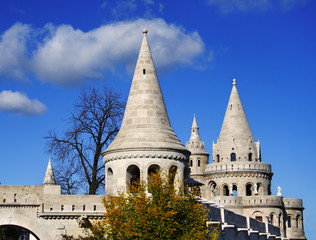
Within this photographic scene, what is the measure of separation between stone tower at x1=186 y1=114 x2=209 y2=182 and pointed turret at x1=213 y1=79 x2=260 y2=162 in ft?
6.58

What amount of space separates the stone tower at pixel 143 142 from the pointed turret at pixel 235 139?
2677 centimetres

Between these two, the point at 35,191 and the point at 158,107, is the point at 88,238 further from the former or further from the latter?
the point at 158,107

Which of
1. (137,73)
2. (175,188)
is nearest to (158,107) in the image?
(137,73)

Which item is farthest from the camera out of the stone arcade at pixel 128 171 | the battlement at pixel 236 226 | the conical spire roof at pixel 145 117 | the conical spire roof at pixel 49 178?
the battlement at pixel 236 226

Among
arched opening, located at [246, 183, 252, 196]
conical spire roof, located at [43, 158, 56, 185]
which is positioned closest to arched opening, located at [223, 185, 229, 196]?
arched opening, located at [246, 183, 252, 196]

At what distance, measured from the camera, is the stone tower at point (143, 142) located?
85.5ft

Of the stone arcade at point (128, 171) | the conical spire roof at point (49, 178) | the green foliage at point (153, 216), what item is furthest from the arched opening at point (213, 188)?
the green foliage at point (153, 216)

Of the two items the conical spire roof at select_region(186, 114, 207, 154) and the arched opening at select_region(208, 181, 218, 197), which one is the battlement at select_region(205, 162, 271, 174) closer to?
the arched opening at select_region(208, 181, 218, 197)

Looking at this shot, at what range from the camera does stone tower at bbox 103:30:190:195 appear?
26.0 meters

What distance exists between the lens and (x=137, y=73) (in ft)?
92.6

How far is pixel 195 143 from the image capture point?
58812 millimetres

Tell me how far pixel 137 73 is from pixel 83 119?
823cm

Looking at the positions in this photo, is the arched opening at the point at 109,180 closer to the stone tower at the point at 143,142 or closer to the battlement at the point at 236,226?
the stone tower at the point at 143,142

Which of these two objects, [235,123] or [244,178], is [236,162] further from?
[235,123]
